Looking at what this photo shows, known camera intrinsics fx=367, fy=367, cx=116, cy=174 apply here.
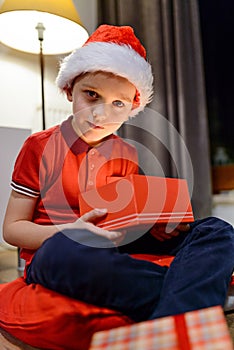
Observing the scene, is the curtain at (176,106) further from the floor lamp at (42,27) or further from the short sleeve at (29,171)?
the short sleeve at (29,171)

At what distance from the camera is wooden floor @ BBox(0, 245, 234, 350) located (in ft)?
2.02

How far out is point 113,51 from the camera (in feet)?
2.74

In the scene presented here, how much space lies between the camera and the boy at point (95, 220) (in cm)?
56

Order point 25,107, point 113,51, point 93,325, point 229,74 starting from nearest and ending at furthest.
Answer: point 93,325, point 113,51, point 229,74, point 25,107

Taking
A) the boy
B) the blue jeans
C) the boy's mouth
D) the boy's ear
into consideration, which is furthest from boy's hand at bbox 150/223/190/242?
the boy's ear

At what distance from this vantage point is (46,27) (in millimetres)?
1550

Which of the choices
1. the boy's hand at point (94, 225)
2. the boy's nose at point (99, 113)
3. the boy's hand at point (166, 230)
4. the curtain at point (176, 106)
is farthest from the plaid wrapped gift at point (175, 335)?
the curtain at point (176, 106)

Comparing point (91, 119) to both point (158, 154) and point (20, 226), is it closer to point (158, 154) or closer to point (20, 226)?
point (20, 226)

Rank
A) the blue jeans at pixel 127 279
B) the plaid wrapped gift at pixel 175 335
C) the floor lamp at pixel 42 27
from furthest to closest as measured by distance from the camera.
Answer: the floor lamp at pixel 42 27
the blue jeans at pixel 127 279
the plaid wrapped gift at pixel 175 335

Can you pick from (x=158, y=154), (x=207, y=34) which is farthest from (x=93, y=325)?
(x=207, y=34)

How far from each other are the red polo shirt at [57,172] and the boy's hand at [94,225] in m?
0.14

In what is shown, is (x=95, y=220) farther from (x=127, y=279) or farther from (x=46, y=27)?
(x=46, y=27)

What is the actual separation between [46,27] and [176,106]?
0.65 m

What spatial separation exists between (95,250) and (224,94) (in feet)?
4.20
